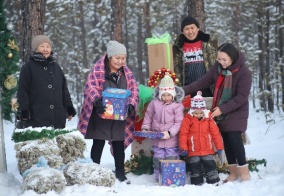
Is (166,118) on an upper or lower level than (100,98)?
lower

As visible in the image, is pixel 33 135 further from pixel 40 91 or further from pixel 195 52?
pixel 195 52

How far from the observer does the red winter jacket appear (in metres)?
5.36

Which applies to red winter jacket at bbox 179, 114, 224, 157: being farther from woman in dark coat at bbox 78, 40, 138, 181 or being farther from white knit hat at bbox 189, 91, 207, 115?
woman in dark coat at bbox 78, 40, 138, 181

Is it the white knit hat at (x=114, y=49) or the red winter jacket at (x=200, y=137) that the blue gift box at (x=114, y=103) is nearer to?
the white knit hat at (x=114, y=49)

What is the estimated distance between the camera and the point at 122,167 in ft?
19.0

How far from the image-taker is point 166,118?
18.2ft

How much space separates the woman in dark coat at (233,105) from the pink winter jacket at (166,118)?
20.6 inches

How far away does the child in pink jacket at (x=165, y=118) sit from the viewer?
555cm

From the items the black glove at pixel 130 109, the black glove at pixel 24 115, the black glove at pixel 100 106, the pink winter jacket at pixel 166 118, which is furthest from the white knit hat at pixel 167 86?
the black glove at pixel 24 115

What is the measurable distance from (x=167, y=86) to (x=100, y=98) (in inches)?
38.3

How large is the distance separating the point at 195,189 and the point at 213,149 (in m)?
0.74

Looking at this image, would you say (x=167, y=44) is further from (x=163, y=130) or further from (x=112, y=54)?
(x=163, y=130)

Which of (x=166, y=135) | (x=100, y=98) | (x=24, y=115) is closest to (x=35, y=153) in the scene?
(x=24, y=115)

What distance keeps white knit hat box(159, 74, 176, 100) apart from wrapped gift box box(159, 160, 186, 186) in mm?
1001
